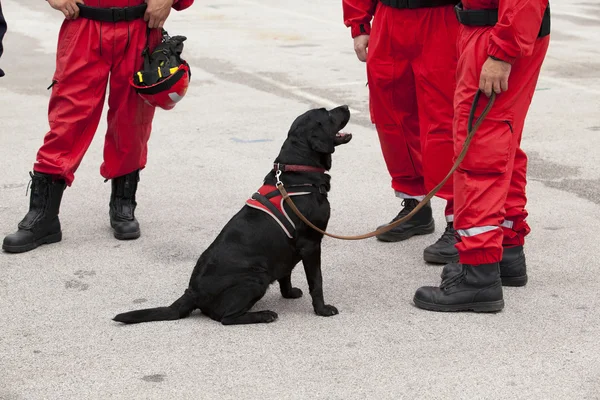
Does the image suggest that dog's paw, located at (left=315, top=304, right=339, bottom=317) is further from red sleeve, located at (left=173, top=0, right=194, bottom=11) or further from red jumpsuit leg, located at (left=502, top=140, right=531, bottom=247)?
red sleeve, located at (left=173, top=0, right=194, bottom=11)

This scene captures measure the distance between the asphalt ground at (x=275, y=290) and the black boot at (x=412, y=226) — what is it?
5cm

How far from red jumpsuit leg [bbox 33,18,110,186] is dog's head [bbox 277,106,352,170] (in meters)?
1.30

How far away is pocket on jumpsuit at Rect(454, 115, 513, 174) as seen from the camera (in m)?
3.86

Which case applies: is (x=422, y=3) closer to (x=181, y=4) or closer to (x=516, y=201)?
(x=516, y=201)

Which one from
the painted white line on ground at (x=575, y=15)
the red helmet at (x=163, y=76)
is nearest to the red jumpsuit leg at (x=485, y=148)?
the red helmet at (x=163, y=76)

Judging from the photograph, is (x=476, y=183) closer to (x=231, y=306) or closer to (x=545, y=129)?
(x=231, y=306)

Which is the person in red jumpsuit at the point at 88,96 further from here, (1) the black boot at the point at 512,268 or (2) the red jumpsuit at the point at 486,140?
(1) the black boot at the point at 512,268

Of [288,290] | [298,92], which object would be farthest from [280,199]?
[298,92]

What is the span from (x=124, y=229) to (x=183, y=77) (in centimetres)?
88

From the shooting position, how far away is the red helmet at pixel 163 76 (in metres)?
4.78

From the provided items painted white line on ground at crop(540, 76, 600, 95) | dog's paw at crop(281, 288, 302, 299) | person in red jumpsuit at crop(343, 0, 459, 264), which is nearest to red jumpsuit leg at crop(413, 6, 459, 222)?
person in red jumpsuit at crop(343, 0, 459, 264)

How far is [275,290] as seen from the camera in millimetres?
4359

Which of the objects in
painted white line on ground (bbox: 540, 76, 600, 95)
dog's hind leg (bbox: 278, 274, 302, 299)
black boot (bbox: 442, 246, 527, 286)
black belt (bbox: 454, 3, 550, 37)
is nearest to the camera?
black belt (bbox: 454, 3, 550, 37)

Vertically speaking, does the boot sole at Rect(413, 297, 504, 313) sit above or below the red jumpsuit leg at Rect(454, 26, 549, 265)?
below
